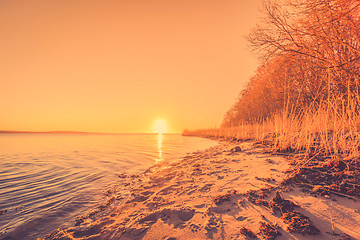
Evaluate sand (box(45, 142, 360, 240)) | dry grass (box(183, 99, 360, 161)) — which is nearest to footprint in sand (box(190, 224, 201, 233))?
sand (box(45, 142, 360, 240))

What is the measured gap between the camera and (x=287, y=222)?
2.06m

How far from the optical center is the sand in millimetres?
2082

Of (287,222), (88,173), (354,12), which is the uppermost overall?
(354,12)

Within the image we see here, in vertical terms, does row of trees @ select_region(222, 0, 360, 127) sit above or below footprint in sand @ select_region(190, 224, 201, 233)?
above

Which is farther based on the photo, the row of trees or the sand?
the row of trees

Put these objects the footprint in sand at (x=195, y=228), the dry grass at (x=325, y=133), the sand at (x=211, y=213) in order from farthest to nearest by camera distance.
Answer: the dry grass at (x=325, y=133), the footprint in sand at (x=195, y=228), the sand at (x=211, y=213)

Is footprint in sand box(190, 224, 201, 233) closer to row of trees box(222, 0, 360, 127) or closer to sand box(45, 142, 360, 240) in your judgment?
sand box(45, 142, 360, 240)

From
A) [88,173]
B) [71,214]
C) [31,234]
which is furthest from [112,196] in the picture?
[88,173]

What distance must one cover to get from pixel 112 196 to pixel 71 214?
3.60 ft

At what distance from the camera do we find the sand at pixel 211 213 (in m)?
2.08

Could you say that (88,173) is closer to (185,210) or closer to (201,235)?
(185,210)

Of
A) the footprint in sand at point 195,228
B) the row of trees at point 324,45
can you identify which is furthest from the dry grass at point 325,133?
the footprint in sand at point 195,228

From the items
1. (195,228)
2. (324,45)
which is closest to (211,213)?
(195,228)

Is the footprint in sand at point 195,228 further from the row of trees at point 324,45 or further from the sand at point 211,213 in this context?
the row of trees at point 324,45
